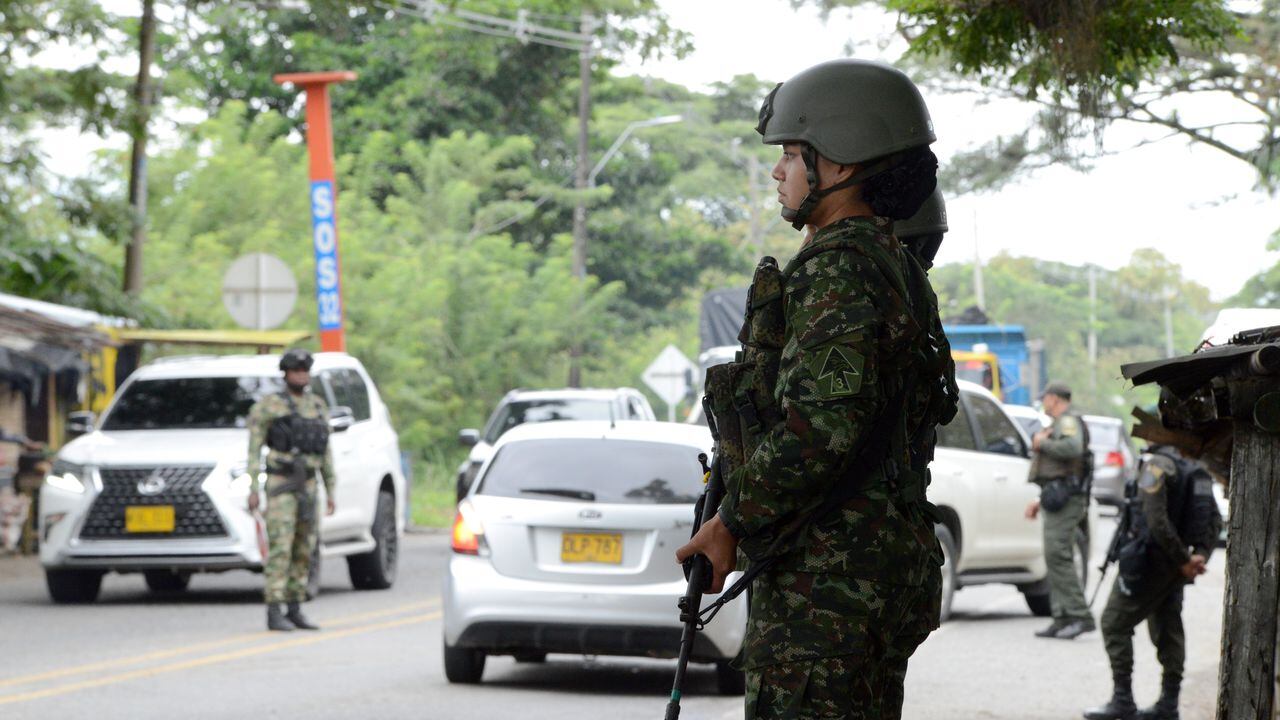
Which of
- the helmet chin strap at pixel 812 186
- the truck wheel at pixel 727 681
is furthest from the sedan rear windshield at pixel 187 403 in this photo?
the helmet chin strap at pixel 812 186

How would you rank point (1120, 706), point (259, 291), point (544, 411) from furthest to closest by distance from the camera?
point (259, 291) → point (544, 411) → point (1120, 706)

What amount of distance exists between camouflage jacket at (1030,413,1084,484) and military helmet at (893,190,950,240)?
28.4ft

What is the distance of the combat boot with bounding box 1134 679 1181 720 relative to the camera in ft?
30.7

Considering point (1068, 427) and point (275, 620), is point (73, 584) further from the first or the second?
point (1068, 427)

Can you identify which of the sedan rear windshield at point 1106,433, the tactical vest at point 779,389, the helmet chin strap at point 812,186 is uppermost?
the helmet chin strap at point 812,186

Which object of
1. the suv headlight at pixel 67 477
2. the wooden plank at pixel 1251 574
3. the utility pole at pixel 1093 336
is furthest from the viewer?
the utility pole at pixel 1093 336

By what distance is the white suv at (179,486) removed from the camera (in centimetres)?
1465

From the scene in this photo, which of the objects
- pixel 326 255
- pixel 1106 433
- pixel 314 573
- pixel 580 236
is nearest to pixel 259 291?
pixel 326 255

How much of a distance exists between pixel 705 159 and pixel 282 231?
29.2 metres

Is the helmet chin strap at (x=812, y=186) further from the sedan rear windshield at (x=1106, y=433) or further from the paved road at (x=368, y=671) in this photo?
the sedan rear windshield at (x=1106, y=433)

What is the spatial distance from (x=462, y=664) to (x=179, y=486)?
16.3 ft

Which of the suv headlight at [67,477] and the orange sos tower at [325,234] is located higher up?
the orange sos tower at [325,234]

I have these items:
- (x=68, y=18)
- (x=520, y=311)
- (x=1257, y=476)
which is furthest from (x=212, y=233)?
(x=1257, y=476)

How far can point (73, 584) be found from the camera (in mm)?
15141
